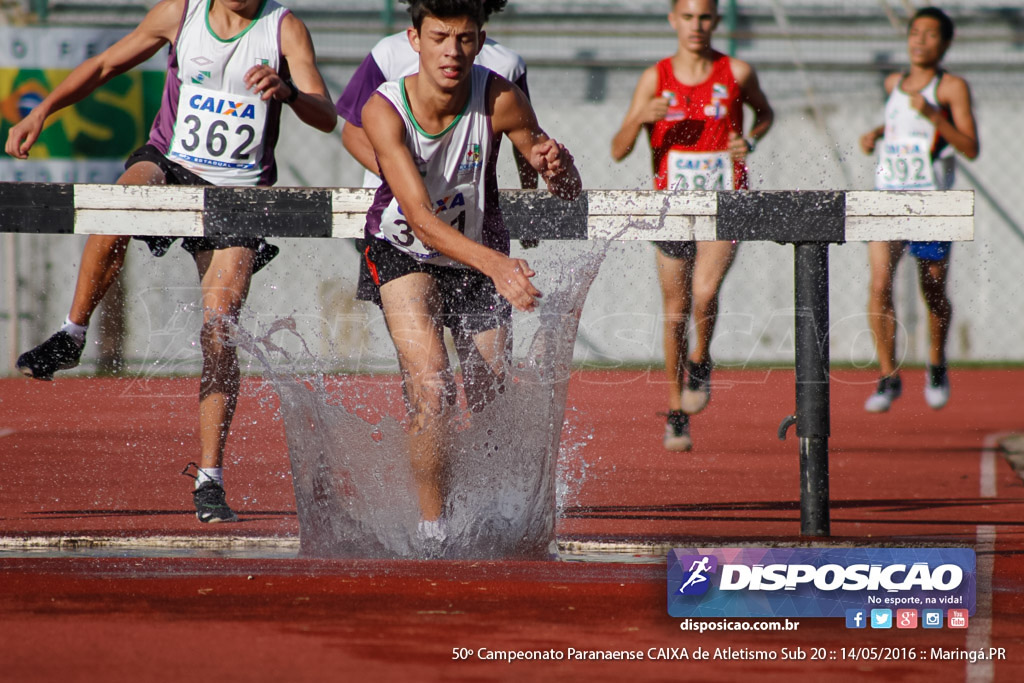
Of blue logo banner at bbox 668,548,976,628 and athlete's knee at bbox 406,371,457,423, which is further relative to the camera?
athlete's knee at bbox 406,371,457,423

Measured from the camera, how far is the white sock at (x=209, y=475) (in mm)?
4609

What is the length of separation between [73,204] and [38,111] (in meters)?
0.83

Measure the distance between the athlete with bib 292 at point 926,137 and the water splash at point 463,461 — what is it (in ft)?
13.1

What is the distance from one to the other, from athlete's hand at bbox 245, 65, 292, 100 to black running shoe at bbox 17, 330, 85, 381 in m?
1.04

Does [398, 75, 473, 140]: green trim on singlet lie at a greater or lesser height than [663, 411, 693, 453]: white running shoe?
greater

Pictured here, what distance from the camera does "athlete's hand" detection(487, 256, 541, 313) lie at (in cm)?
319

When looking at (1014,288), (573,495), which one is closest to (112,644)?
(573,495)

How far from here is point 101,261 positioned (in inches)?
184

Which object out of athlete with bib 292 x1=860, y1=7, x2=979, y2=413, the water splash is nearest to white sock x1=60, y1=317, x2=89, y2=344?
the water splash

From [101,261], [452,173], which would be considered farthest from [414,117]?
→ [101,261]

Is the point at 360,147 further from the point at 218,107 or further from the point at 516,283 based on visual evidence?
the point at 516,283

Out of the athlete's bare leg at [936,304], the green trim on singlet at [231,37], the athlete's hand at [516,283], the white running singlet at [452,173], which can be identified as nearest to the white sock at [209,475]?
the white running singlet at [452,173]

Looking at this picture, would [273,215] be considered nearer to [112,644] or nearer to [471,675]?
[112,644]

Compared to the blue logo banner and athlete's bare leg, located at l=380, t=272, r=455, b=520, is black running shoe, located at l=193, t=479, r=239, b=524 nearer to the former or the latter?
athlete's bare leg, located at l=380, t=272, r=455, b=520
